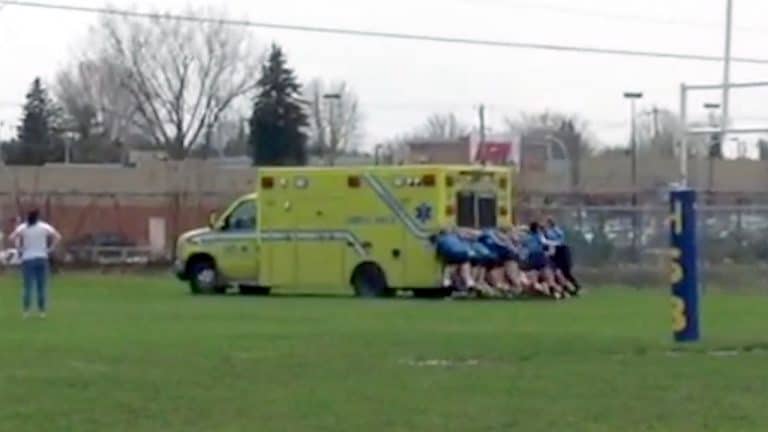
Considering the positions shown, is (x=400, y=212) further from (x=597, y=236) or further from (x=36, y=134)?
(x=36, y=134)

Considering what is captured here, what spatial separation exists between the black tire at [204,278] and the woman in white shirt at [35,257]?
36.9 ft

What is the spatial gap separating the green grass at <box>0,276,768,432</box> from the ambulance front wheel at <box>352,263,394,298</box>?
7.85m

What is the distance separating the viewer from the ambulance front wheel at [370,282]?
139 ft

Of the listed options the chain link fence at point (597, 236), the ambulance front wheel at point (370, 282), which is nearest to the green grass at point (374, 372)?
the ambulance front wheel at point (370, 282)

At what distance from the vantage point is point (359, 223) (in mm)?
42312

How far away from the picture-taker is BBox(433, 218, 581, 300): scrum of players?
41375 millimetres

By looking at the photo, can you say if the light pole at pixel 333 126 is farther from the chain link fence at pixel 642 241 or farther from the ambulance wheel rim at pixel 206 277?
the ambulance wheel rim at pixel 206 277

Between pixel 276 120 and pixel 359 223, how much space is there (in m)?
52.4

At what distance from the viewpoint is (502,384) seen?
1878 centimetres

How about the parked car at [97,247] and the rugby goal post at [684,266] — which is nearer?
the rugby goal post at [684,266]

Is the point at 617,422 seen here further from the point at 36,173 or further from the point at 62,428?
the point at 36,173

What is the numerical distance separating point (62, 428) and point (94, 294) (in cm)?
2732

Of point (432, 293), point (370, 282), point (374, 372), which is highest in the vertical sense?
point (370, 282)

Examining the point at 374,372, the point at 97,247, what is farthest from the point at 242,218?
the point at 374,372
